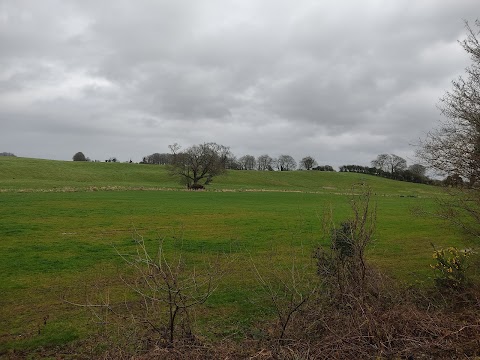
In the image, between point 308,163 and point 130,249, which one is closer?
point 130,249

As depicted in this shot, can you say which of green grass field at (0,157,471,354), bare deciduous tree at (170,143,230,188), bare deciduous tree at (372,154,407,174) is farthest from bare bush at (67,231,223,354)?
bare deciduous tree at (372,154,407,174)

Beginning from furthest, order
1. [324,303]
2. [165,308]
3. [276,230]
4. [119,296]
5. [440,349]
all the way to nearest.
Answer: [276,230]
[119,296]
[165,308]
[324,303]
[440,349]

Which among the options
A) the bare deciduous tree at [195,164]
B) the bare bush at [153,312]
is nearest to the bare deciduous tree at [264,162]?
the bare deciduous tree at [195,164]

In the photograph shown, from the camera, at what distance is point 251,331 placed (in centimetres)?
821

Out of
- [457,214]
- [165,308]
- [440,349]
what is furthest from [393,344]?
[457,214]

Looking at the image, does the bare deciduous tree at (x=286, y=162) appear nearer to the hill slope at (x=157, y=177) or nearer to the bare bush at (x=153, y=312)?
the hill slope at (x=157, y=177)

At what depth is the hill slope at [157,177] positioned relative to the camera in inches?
3140

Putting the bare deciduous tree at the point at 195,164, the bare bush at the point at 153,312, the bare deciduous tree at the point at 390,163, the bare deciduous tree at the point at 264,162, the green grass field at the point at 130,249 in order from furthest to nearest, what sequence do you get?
1. the bare deciduous tree at the point at 264,162
2. the bare deciduous tree at the point at 390,163
3. the bare deciduous tree at the point at 195,164
4. the green grass field at the point at 130,249
5. the bare bush at the point at 153,312

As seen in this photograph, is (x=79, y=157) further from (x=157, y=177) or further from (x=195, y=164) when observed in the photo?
(x=195, y=164)

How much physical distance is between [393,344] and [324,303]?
170 cm

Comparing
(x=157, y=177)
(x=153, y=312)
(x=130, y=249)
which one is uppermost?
(x=157, y=177)

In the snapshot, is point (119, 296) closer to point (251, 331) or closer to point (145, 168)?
point (251, 331)

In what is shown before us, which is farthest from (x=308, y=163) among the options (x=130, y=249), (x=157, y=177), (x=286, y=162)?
(x=130, y=249)

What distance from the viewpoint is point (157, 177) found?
322 ft
